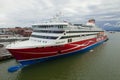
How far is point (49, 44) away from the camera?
20797 millimetres

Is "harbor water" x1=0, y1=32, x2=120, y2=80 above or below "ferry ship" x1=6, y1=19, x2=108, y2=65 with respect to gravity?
below

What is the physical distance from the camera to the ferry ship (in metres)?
19.8

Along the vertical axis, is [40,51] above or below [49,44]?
below

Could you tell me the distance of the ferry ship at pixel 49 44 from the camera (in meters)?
19.8

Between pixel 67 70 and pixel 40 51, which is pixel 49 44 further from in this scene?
pixel 67 70

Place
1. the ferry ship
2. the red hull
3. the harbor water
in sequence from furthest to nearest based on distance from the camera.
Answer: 1. the ferry ship
2. the red hull
3. the harbor water

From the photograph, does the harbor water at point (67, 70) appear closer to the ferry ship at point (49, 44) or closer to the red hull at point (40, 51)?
the ferry ship at point (49, 44)

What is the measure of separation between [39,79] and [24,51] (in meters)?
4.43

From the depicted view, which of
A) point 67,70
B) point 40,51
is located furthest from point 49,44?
point 67,70

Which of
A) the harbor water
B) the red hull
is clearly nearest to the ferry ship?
the red hull

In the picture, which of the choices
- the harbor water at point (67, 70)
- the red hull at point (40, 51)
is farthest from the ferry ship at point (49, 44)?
the harbor water at point (67, 70)

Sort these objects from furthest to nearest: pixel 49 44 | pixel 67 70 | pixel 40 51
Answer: pixel 49 44 → pixel 40 51 → pixel 67 70

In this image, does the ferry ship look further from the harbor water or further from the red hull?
the harbor water

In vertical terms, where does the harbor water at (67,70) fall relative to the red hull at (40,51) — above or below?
below
